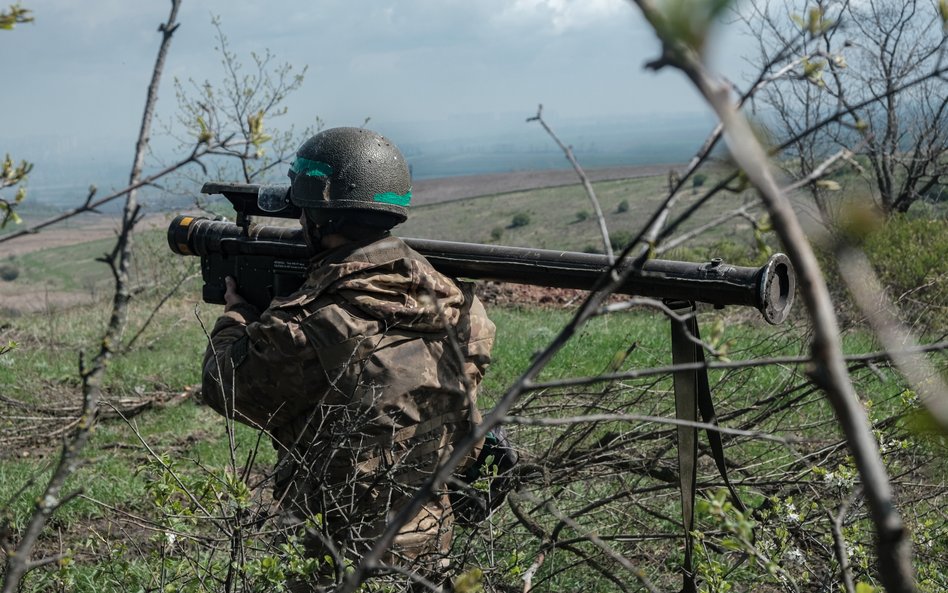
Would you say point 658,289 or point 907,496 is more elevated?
point 658,289

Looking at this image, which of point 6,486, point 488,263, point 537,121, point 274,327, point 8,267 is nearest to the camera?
point 537,121

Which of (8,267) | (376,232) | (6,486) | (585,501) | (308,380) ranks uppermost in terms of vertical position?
(376,232)

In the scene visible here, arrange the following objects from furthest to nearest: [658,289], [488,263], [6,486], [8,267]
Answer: [8,267]
[6,486]
[488,263]
[658,289]

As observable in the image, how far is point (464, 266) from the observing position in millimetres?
3842

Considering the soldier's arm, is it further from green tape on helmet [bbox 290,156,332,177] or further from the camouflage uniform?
green tape on helmet [bbox 290,156,332,177]

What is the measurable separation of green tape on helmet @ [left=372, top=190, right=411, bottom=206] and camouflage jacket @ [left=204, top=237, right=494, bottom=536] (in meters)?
0.18

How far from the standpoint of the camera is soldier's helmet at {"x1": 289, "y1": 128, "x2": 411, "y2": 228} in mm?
3680

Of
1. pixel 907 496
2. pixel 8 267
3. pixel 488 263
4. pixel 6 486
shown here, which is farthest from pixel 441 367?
pixel 8 267

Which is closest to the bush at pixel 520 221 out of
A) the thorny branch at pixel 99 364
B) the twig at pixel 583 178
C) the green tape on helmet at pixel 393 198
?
the green tape on helmet at pixel 393 198

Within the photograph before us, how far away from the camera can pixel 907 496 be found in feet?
14.4

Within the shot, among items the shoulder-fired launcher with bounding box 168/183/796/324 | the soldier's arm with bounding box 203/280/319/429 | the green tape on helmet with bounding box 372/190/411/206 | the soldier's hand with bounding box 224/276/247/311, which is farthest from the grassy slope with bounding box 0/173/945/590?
the green tape on helmet with bounding box 372/190/411/206

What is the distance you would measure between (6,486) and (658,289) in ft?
15.4

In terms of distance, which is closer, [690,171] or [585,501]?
[690,171]

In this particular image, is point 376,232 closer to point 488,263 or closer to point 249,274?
point 488,263
